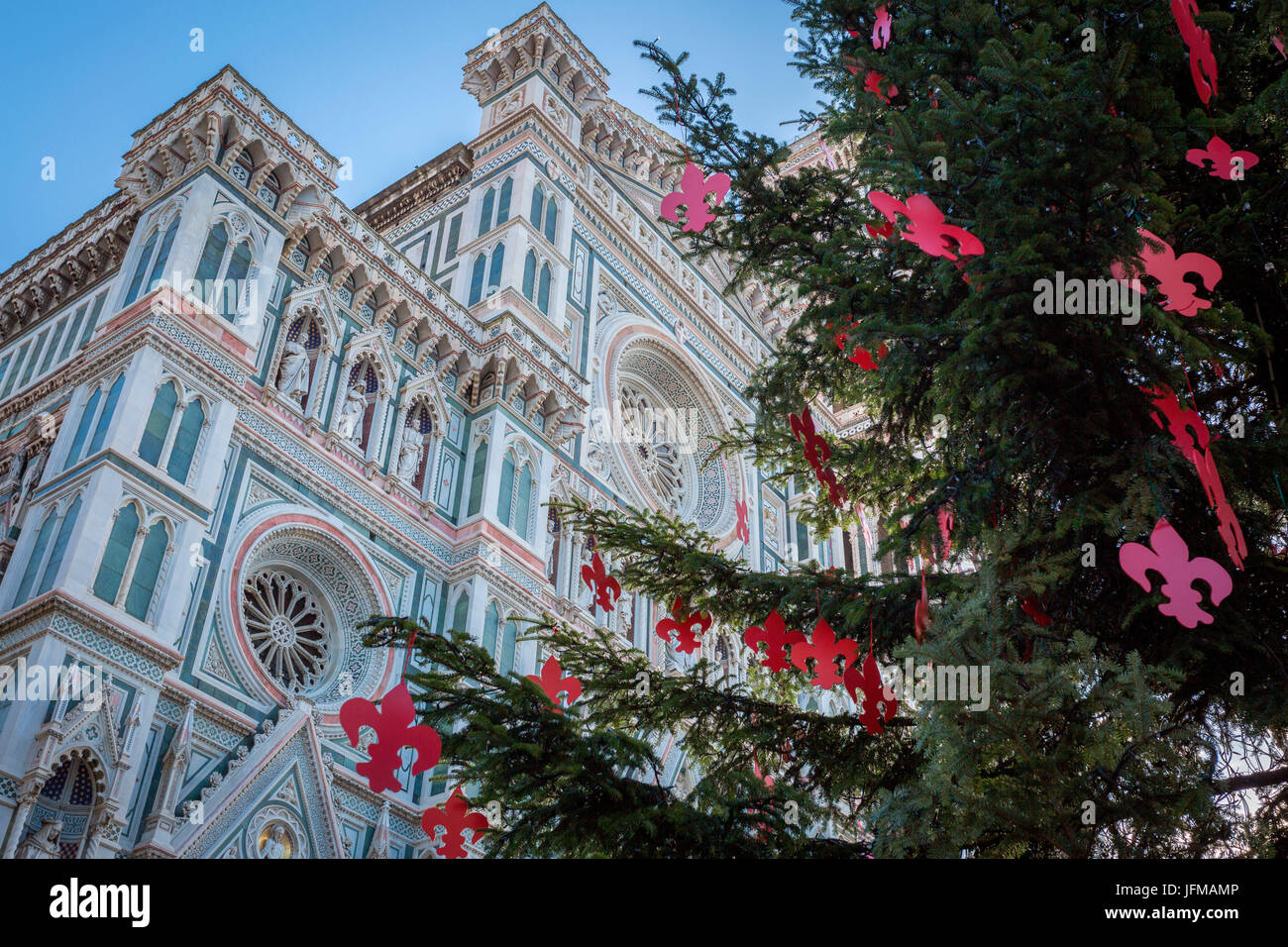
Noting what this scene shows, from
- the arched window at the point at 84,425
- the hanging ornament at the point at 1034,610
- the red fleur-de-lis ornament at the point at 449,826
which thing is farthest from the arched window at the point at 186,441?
the hanging ornament at the point at 1034,610

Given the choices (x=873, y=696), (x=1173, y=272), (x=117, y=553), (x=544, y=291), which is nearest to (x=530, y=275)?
(x=544, y=291)

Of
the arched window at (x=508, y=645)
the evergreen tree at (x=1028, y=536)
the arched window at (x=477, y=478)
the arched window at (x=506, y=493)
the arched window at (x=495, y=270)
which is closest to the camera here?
the evergreen tree at (x=1028, y=536)

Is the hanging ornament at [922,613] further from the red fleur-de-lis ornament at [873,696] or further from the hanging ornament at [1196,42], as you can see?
the hanging ornament at [1196,42]

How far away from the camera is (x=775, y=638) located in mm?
7070

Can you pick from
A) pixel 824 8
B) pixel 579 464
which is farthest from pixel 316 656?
pixel 824 8

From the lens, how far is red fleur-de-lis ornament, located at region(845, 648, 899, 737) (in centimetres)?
617

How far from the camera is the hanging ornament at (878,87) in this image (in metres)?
7.50

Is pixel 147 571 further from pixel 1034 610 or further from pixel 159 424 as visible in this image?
pixel 1034 610

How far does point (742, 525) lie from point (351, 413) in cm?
1010

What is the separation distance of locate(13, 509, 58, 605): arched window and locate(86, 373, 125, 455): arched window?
2.65 feet

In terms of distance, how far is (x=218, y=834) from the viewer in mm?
10656

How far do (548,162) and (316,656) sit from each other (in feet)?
38.6

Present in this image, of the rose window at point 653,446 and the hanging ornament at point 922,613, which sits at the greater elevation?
the rose window at point 653,446

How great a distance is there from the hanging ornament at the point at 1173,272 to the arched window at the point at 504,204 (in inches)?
622
